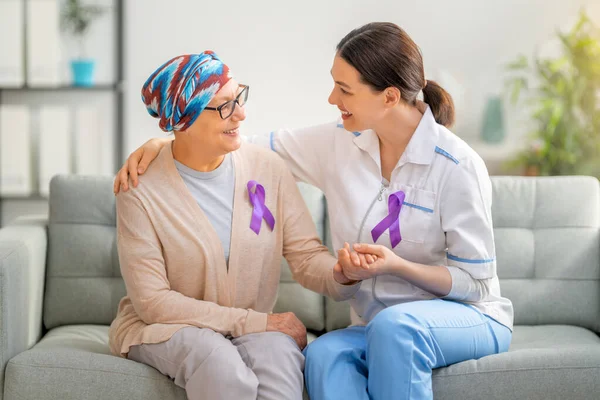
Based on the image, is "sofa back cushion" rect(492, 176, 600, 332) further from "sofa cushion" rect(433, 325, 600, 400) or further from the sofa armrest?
the sofa armrest

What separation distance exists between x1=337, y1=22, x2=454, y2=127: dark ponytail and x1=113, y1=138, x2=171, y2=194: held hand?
566 mm

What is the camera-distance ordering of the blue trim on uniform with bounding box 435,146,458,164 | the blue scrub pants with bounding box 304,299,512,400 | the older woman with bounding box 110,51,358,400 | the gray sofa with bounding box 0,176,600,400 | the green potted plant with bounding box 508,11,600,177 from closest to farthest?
the blue scrub pants with bounding box 304,299,512,400, the older woman with bounding box 110,51,358,400, the blue trim on uniform with bounding box 435,146,458,164, the gray sofa with bounding box 0,176,600,400, the green potted plant with bounding box 508,11,600,177

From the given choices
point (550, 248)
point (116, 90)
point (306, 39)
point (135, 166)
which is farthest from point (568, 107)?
point (135, 166)

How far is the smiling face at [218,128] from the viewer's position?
199 centimetres

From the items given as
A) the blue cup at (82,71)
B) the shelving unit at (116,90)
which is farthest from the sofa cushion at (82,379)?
the blue cup at (82,71)

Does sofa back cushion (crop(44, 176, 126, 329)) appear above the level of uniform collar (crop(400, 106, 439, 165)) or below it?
below

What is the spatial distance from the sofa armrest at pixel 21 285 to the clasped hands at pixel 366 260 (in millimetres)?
877

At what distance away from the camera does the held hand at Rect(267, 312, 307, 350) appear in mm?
2045

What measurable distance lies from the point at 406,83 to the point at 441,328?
2.05 feet

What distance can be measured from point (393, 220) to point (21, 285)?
104 centimetres

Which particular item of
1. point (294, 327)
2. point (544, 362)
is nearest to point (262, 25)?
point (294, 327)

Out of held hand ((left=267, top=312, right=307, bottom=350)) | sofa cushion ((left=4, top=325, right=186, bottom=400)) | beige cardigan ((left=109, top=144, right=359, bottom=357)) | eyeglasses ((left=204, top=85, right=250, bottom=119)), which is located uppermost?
Result: eyeglasses ((left=204, top=85, right=250, bottom=119))

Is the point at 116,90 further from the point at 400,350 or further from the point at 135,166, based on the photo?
the point at 400,350

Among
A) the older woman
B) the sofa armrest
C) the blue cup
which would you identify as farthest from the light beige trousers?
the blue cup
